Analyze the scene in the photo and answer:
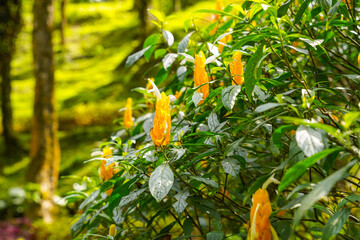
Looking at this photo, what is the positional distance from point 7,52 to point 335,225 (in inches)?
260

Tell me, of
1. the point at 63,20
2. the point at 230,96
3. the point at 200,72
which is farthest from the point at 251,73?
the point at 63,20

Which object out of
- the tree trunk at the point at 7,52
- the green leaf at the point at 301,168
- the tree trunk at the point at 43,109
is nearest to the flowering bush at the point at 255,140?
the green leaf at the point at 301,168

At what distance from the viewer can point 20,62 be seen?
9.62 metres

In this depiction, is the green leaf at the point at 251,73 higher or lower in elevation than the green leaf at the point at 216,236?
higher

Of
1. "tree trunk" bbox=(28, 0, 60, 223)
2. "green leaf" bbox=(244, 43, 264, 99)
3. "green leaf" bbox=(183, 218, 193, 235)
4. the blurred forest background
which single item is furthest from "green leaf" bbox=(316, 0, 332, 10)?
"tree trunk" bbox=(28, 0, 60, 223)

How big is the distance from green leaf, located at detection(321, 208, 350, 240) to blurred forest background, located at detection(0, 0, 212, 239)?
2.57 metres

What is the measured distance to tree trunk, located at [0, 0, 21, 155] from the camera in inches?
237

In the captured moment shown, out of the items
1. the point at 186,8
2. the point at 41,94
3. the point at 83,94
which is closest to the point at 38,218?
the point at 41,94

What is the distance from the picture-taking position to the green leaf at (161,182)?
709 millimetres

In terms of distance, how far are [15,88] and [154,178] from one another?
879 cm

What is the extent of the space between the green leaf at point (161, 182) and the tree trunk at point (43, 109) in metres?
3.52

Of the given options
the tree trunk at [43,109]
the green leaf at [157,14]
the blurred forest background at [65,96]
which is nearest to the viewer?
the green leaf at [157,14]

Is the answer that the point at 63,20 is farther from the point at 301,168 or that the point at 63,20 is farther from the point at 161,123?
the point at 301,168

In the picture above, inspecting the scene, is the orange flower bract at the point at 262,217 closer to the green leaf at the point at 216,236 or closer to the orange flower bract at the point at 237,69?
the green leaf at the point at 216,236
